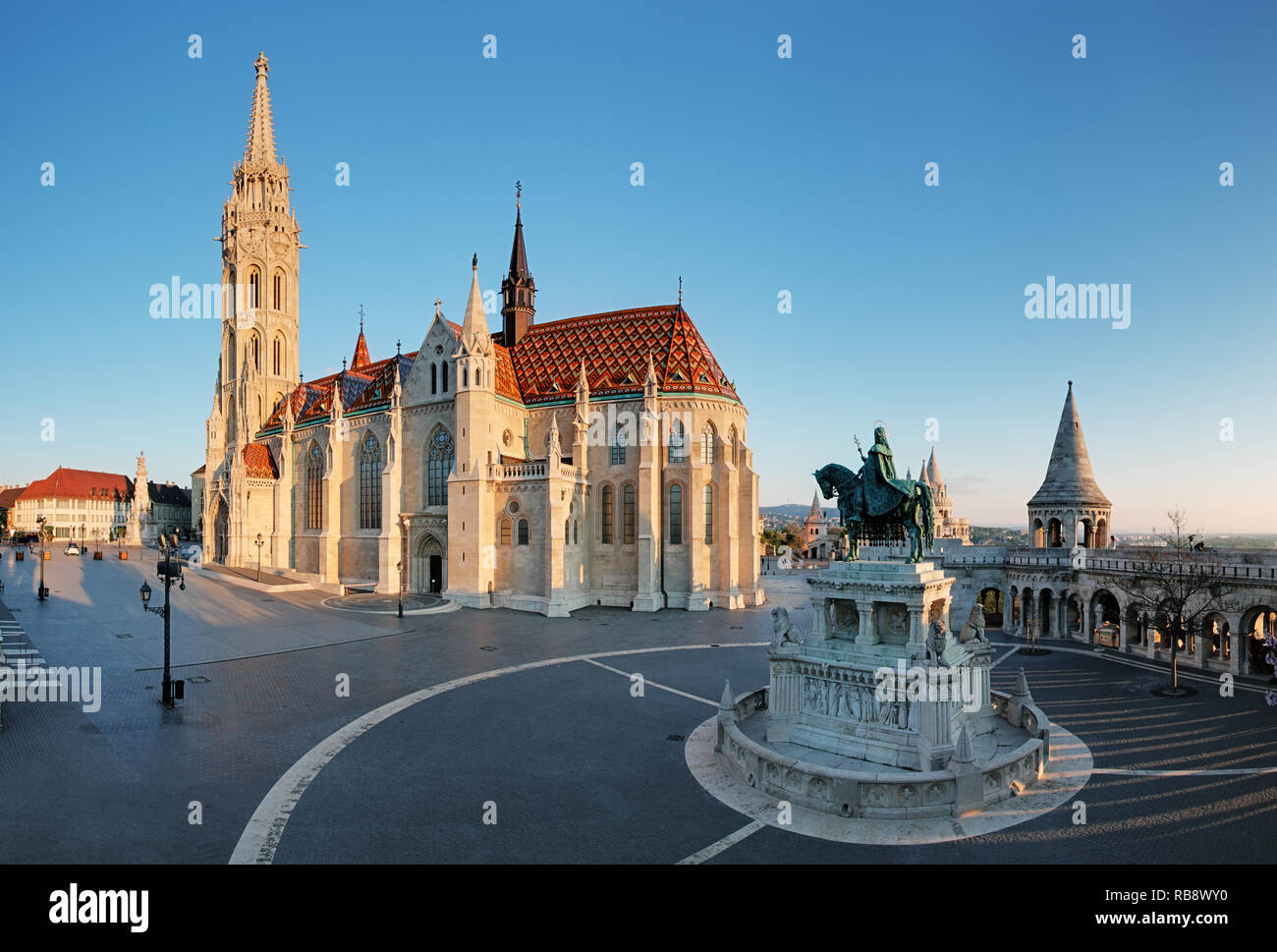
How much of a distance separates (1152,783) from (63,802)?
17916mm

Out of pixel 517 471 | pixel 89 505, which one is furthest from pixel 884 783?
pixel 89 505

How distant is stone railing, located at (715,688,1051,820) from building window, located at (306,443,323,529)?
4054cm

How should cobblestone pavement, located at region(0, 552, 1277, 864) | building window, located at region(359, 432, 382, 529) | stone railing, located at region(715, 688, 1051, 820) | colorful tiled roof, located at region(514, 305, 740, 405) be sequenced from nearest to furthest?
cobblestone pavement, located at region(0, 552, 1277, 864) → stone railing, located at region(715, 688, 1051, 820) → colorful tiled roof, located at region(514, 305, 740, 405) → building window, located at region(359, 432, 382, 529)

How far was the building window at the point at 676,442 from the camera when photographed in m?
33.5

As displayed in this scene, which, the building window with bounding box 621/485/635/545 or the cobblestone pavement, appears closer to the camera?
the cobblestone pavement

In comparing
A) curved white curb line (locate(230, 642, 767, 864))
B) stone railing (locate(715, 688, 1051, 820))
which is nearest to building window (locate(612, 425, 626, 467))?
curved white curb line (locate(230, 642, 767, 864))

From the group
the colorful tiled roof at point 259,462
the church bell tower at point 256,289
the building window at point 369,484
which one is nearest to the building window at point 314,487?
the colorful tiled roof at point 259,462

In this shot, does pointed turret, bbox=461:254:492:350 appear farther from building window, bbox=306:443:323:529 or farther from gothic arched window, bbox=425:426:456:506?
building window, bbox=306:443:323:529

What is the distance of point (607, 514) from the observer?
112 feet

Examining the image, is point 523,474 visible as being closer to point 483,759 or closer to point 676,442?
point 676,442

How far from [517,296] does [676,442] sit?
16.6 m

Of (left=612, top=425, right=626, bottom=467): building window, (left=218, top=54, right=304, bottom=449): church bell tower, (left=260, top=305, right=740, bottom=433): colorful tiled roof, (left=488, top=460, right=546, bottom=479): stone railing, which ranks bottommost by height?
(left=488, top=460, right=546, bottom=479): stone railing

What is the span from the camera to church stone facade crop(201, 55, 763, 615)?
32.2 m
